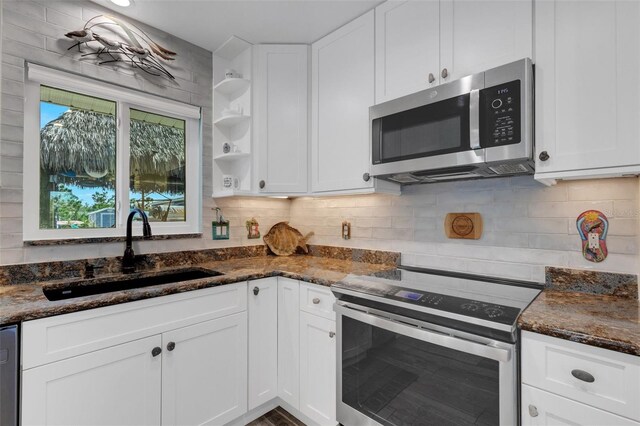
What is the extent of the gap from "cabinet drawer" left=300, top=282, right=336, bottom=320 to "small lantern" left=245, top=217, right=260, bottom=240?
91 centimetres

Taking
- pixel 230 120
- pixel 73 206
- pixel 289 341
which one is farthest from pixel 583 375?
pixel 73 206

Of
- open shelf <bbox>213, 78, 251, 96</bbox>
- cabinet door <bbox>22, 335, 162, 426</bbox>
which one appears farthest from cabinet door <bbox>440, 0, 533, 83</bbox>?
cabinet door <bbox>22, 335, 162, 426</bbox>

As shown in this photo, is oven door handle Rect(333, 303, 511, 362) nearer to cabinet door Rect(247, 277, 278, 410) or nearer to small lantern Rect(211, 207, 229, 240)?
cabinet door Rect(247, 277, 278, 410)

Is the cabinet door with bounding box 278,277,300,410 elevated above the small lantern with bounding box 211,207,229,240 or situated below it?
below

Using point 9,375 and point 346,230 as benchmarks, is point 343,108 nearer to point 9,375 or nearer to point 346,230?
point 346,230

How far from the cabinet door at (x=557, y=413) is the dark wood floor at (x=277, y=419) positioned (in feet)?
4.41

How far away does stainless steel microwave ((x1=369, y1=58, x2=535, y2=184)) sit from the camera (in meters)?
1.31

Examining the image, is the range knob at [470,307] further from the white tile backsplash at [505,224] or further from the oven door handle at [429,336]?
the white tile backsplash at [505,224]

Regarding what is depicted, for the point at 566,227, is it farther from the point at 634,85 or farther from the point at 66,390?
the point at 66,390

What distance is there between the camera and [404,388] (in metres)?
1.39

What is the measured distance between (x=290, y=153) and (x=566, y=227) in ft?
5.65

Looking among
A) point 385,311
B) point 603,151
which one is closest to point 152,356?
point 385,311

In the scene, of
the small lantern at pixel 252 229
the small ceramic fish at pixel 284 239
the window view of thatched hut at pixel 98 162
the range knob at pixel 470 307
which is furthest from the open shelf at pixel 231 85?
the range knob at pixel 470 307

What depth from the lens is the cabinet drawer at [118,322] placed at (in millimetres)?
1187
